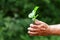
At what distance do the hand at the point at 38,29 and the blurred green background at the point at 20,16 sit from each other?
134cm

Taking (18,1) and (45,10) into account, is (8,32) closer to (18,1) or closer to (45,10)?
(18,1)

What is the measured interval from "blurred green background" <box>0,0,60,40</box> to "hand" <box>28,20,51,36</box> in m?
1.34

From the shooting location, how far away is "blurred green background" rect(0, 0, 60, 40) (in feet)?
10.6

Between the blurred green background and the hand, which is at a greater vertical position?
the blurred green background

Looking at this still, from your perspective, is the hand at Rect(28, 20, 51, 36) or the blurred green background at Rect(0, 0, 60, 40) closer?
the hand at Rect(28, 20, 51, 36)

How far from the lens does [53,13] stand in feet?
12.5

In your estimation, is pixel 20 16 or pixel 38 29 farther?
pixel 20 16

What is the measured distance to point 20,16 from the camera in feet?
12.0

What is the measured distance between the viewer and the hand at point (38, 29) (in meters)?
1.55

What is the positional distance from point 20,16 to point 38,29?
6.83 ft

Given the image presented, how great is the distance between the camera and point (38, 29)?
5.14 feet

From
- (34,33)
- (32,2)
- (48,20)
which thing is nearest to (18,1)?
(32,2)

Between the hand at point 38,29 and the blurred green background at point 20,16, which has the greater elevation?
the blurred green background at point 20,16

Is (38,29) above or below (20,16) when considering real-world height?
below
